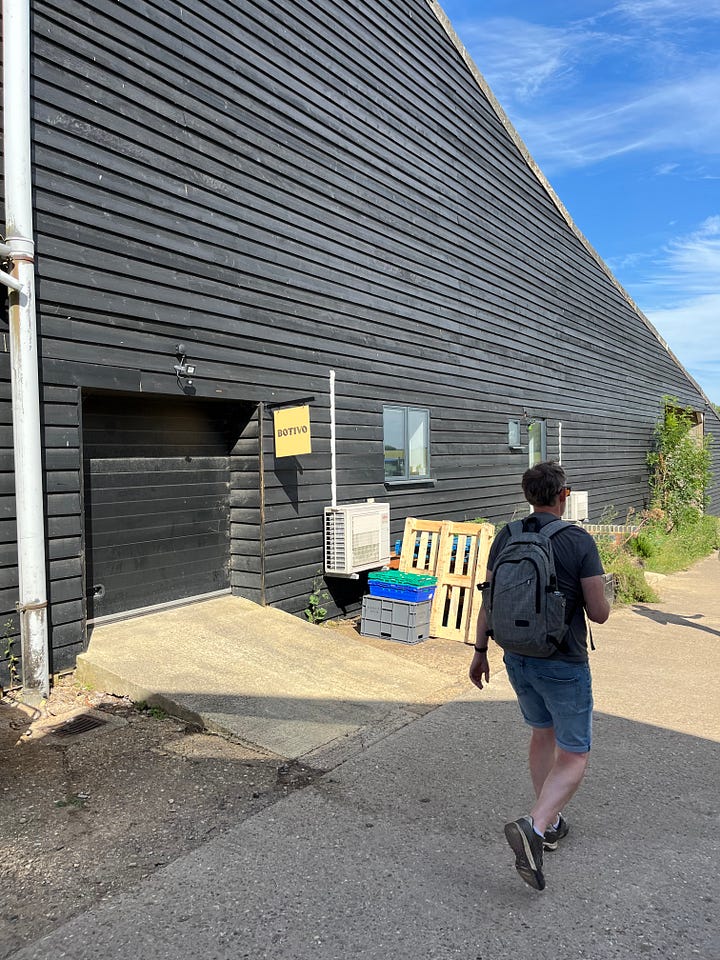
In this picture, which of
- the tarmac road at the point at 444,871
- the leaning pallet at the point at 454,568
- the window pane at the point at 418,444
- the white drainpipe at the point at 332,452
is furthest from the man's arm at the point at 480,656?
the window pane at the point at 418,444

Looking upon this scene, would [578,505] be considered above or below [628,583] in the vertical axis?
above

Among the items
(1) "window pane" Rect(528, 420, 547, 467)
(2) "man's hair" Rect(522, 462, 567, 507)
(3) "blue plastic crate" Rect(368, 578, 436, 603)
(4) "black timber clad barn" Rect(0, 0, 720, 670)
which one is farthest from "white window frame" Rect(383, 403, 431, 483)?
(2) "man's hair" Rect(522, 462, 567, 507)

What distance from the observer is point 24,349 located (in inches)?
200

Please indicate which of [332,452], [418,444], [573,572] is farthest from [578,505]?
[573,572]

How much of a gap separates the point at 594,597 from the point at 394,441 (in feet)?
21.4

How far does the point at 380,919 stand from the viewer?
110 inches

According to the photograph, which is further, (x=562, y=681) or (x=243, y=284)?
(x=243, y=284)

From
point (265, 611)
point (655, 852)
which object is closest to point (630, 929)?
point (655, 852)

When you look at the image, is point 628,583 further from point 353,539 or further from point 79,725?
point 79,725

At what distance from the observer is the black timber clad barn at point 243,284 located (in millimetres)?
5586

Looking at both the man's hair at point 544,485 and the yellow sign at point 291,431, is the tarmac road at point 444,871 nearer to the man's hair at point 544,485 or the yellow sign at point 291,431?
the man's hair at point 544,485

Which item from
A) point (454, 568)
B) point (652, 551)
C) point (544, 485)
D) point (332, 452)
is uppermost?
point (332, 452)

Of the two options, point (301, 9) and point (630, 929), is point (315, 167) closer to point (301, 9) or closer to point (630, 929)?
point (301, 9)

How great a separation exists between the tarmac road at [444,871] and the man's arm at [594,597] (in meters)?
1.14
